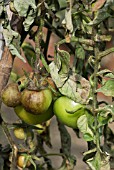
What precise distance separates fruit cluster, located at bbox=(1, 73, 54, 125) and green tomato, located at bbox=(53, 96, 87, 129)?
0.07 feet

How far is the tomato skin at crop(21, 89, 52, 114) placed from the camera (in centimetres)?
108

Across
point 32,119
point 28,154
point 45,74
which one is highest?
point 45,74

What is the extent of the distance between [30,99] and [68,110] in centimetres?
9

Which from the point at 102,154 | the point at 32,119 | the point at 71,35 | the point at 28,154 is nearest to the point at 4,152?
the point at 28,154

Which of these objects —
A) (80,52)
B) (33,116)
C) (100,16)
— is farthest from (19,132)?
(100,16)

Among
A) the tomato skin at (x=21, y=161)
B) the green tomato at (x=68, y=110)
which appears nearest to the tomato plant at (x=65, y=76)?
the green tomato at (x=68, y=110)

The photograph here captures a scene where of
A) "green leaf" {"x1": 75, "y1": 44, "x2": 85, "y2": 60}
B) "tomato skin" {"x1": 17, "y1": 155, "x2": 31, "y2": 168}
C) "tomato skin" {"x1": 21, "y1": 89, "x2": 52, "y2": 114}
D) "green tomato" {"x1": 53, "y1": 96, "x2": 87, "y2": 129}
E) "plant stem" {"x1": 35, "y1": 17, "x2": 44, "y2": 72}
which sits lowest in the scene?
"tomato skin" {"x1": 17, "y1": 155, "x2": 31, "y2": 168}

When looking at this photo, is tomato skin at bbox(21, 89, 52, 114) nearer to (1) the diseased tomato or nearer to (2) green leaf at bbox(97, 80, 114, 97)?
(1) the diseased tomato

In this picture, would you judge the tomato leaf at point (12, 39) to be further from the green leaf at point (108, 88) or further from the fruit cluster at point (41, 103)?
the green leaf at point (108, 88)

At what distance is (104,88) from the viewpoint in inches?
40.6

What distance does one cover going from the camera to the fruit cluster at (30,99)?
1090mm

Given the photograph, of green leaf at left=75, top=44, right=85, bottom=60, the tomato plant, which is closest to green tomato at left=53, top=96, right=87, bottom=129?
the tomato plant

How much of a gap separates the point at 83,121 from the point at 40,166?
1.65ft

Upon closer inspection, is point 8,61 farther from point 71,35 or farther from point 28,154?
point 28,154
